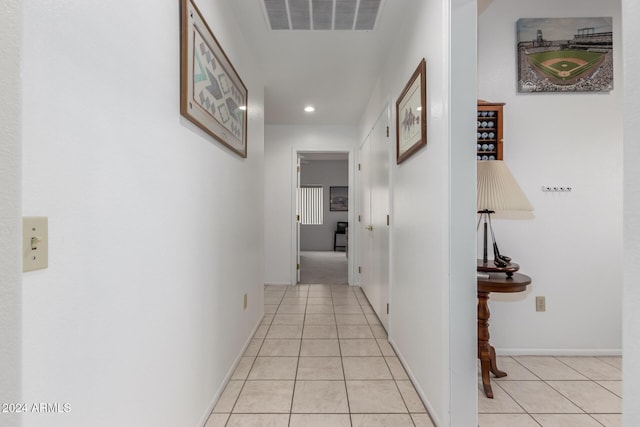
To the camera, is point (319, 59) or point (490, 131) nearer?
point (490, 131)

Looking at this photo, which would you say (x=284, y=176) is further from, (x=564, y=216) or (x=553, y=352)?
(x=553, y=352)

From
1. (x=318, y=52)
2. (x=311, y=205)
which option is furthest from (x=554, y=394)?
(x=311, y=205)

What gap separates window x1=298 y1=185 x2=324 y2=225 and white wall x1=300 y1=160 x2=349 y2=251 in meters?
0.13

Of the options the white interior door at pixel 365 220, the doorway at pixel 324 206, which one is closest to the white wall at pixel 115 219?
the white interior door at pixel 365 220

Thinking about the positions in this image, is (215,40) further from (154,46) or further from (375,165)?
(375,165)

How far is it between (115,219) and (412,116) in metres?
1.77

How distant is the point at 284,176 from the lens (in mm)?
4785

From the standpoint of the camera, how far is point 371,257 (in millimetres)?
3727

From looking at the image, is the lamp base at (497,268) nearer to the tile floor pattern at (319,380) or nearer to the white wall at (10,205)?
the tile floor pattern at (319,380)

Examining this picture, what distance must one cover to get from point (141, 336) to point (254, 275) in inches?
71.4

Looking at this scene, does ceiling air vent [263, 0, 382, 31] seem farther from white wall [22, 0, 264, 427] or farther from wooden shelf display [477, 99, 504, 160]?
wooden shelf display [477, 99, 504, 160]

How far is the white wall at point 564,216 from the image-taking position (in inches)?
92.5

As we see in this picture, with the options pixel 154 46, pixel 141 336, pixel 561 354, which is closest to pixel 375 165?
pixel 561 354

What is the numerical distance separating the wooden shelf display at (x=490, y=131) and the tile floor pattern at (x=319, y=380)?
172cm
